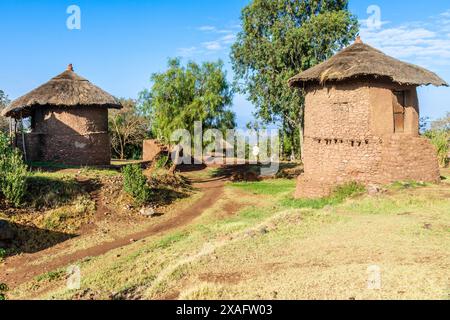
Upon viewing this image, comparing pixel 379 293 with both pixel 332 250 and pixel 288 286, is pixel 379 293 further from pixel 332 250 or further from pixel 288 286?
pixel 332 250

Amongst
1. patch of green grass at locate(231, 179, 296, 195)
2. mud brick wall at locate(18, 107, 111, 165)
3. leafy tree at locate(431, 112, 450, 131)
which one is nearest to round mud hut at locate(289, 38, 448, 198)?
patch of green grass at locate(231, 179, 296, 195)

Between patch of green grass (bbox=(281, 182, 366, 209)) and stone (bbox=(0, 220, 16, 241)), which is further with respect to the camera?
patch of green grass (bbox=(281, 182, 366, 209))

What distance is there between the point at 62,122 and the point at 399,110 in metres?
14.1

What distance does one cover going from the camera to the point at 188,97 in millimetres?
19312

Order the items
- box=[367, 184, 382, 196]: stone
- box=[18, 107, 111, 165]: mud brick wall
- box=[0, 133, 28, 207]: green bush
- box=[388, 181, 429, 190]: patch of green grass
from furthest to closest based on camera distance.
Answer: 1. box=[18, 107, 111, 165]: mud brick wall
2. box=[0, 133, 28, 207]: green bush
3. box=[388, 181, 429, 190]: patch of green grass
4. box=[367, 184, 382, 196]: stone

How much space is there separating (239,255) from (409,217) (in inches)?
175

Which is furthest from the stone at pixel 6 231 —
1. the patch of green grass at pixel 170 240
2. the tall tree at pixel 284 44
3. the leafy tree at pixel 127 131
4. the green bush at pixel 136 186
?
the leafy tree at pixel 127 131

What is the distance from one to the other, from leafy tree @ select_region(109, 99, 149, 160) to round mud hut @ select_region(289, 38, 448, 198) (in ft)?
57.9

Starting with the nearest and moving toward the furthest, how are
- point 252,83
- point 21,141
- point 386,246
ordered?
1. point 386,246
2. point 21,141
3. point 252,83

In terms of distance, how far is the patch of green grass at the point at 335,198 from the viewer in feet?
43.3

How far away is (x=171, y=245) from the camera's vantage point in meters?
10.2

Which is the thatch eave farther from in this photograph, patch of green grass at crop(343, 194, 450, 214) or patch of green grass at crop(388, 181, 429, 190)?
patch of green grass at crop(343, 194, 450, 214)

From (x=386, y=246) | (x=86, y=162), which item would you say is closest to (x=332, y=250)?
(x=386, y=246)

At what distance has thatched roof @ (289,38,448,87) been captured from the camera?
13.2 meters
